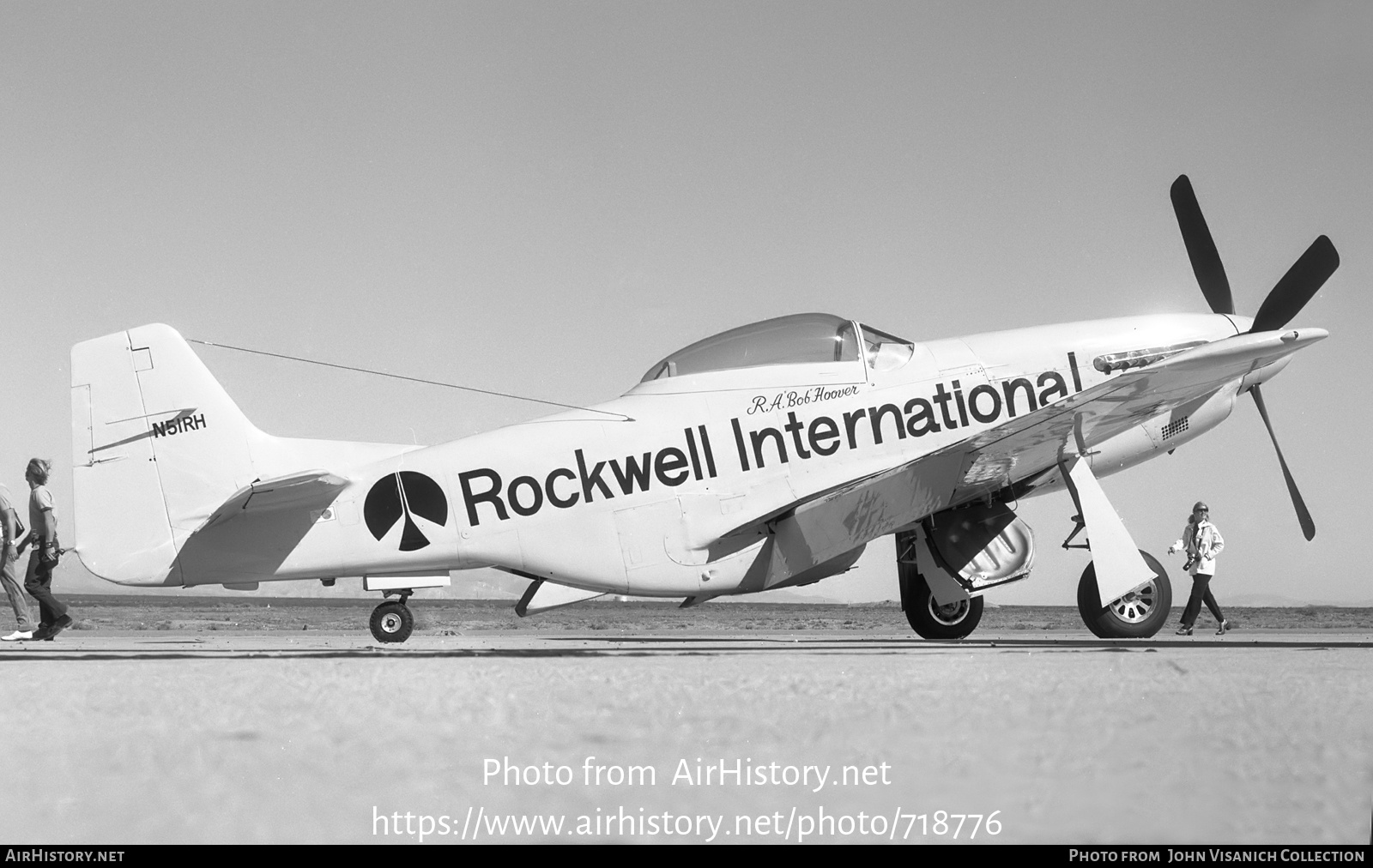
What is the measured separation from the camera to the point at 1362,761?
3.10 metres

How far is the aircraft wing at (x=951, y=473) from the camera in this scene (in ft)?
28.9

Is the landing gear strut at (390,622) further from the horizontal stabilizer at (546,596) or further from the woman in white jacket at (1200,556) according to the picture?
the woman in white jacket at (1200,556)

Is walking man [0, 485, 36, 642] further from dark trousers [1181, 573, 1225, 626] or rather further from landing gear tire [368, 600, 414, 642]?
dark trousers [1181, 573, 1225, 626]

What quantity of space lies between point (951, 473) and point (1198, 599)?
16.3 ft

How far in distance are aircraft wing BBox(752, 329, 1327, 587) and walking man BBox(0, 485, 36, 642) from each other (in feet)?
25.7

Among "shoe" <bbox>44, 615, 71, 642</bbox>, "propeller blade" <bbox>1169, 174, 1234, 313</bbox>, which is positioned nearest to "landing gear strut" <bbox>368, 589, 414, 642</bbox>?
"shoe" <bbox>44, 615, 71, 642</bbox>

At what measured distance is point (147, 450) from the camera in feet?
29.9

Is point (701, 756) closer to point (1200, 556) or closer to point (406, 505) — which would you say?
point (406, 505)

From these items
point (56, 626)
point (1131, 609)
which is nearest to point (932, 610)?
point (1131, 609)

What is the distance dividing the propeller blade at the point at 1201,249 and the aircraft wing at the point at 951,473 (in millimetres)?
2937

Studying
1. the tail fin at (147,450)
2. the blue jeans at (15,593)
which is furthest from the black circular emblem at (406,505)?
the blue jeans at (15,593)

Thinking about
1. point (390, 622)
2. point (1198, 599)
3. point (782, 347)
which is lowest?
point (1198, 599)
